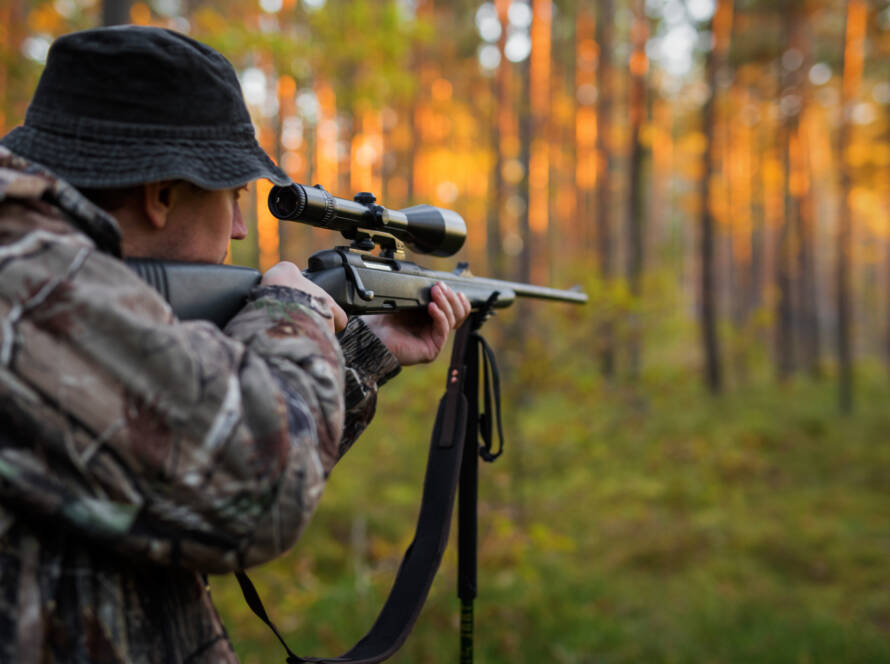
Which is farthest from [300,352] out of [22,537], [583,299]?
[583,299]

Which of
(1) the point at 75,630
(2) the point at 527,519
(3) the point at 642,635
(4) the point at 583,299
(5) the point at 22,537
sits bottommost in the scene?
(3) the point at 642,635

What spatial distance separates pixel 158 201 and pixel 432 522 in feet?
4.21

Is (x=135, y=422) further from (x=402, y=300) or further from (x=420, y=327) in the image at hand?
(x=420, y=327)

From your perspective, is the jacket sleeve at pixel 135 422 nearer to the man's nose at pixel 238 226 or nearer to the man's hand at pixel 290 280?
the man's hand at pixel 290 280

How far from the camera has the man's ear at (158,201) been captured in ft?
4.23

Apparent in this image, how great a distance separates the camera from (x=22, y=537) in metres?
1.07

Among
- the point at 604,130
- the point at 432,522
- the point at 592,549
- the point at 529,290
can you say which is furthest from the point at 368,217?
the point at 604,130

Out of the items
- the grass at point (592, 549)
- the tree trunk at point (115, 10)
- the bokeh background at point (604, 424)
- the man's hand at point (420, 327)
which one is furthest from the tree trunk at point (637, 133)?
the man's hand at point (420, 327)

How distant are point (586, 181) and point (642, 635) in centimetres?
2014

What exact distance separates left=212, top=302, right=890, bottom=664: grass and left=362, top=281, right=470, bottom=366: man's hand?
2590 mm

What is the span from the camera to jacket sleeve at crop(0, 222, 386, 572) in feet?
3.29

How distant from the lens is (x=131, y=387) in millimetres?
1028

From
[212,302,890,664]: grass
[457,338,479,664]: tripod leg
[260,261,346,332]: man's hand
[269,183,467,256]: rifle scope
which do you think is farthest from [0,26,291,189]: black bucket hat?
[212,302,890,664]: grass

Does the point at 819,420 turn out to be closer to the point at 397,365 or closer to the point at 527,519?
the point at 527,519
